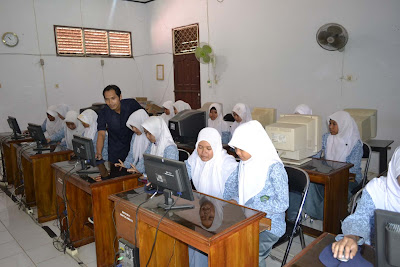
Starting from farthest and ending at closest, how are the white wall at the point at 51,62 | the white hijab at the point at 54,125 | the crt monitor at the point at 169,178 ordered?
1. the white wall at the point at 51,62
2. the white hijab at the point at 54,125
3. the crt monitor at the point at 169,178

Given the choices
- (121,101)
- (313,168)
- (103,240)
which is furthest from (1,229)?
(313,168)

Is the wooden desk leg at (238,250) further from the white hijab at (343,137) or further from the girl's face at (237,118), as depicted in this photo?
the girl's face at (237,118)

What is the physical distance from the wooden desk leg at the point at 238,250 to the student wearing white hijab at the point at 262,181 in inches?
9.5

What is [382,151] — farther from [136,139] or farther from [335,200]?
[136,139]

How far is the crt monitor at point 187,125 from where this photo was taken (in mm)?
3730

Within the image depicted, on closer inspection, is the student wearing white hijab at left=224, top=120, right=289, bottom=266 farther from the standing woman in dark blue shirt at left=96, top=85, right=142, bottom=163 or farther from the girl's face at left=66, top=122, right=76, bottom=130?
the girl's face at left=66, top=122, right=76, bottom=130

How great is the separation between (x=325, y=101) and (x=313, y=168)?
2710mm

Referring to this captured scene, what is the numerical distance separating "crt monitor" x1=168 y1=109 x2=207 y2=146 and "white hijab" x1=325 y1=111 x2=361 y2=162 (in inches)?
58.8

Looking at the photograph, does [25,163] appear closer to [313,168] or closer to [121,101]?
[121,101]

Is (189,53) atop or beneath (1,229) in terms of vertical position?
atop

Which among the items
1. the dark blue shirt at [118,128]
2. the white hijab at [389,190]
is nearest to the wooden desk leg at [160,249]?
the white hijab at [389,190]

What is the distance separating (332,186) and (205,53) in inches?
184

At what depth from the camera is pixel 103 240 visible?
8.07 feet

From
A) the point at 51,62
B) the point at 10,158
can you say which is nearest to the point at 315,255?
the point at 10,158
